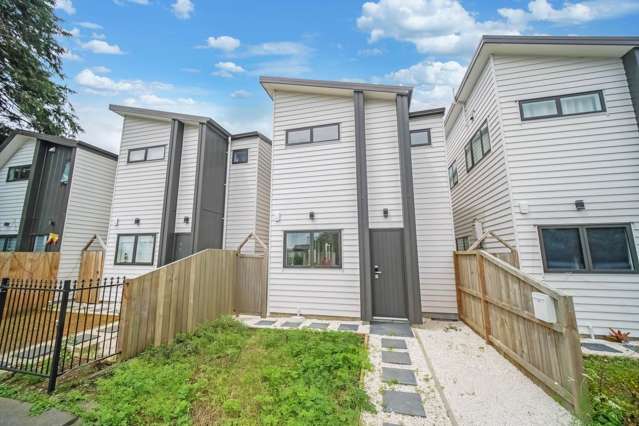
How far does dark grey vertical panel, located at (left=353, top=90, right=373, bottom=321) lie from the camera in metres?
6.30

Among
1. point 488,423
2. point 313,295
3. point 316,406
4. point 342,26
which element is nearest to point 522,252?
point 488,423

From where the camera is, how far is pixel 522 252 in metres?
5.57

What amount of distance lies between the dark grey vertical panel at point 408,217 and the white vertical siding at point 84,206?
1233cm

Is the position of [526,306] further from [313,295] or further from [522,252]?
[313,295]

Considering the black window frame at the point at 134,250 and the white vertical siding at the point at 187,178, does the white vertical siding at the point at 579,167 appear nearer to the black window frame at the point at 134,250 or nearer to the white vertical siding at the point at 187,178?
the white vertical siding at the point at 187,178

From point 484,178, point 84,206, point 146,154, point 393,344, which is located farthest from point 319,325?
point 84,206

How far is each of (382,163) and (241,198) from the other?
5867 millimetres

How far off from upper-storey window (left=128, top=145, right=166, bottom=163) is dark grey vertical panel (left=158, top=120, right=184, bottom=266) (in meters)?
0.74

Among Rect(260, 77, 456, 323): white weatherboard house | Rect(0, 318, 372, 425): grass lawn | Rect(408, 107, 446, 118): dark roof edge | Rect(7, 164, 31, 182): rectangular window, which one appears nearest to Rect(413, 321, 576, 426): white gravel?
Rect(0, 318, 372, 425): grass lawn

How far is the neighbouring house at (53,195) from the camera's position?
985 cm

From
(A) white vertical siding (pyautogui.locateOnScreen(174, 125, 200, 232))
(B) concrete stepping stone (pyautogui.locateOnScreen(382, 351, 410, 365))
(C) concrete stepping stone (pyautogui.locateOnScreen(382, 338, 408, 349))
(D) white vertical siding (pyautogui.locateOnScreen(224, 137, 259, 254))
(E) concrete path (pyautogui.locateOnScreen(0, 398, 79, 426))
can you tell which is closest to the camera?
(E) concrete path (pyautogui.locateOnScreen(0, 398, 79, 426))

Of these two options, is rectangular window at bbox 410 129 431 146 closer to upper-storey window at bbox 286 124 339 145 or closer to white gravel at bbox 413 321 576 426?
upper-storey window at bbox 286 124 339 145

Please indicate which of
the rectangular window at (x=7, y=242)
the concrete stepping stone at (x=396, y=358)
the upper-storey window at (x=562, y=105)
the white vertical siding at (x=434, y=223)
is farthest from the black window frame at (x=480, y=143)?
the rectangular window at (x=7, y=242)

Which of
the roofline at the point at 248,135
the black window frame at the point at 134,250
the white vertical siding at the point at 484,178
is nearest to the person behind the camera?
the white vertical siding at the point at 484,178
